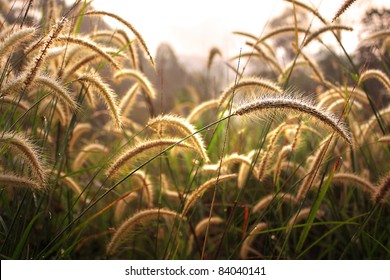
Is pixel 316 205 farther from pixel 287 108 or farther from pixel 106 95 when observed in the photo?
pixel 106 95

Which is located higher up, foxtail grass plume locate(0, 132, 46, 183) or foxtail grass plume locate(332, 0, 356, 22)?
foxtail grass plume locate(332, 0, 356, 22)

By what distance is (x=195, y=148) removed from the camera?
1.98m

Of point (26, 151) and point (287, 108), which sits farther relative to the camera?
point (26, 151)

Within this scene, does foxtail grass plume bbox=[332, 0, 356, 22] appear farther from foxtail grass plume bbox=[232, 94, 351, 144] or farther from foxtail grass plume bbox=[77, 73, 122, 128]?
foxtail grass plume bbox=[77, 73, 122, 128]

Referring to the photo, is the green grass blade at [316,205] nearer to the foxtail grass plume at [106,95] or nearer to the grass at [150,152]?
the grass at [150,152]

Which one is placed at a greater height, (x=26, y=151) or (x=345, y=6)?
(x=345, y=6)

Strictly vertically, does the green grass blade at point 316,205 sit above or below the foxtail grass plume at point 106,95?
below

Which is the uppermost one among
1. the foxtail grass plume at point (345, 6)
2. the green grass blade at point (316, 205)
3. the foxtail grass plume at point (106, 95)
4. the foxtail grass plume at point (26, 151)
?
the foxtail grass plume at point (345, 6)

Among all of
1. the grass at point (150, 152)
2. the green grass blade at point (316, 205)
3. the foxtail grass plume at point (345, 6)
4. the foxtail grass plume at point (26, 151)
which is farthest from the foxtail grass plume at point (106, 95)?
the foxtail grass plume at point (345, 6)

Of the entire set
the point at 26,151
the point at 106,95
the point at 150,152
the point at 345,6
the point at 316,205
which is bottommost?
the point at 316,205

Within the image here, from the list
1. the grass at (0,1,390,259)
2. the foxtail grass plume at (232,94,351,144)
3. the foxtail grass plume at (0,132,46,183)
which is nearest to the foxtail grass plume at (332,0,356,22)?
the grass at (0,1,390,259)

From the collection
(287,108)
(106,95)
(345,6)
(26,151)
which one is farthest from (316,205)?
(26,151)

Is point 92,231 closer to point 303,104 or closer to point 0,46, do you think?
point 0,46

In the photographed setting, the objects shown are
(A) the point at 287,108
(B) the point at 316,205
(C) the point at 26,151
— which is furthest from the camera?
(B) the point at 316,205
